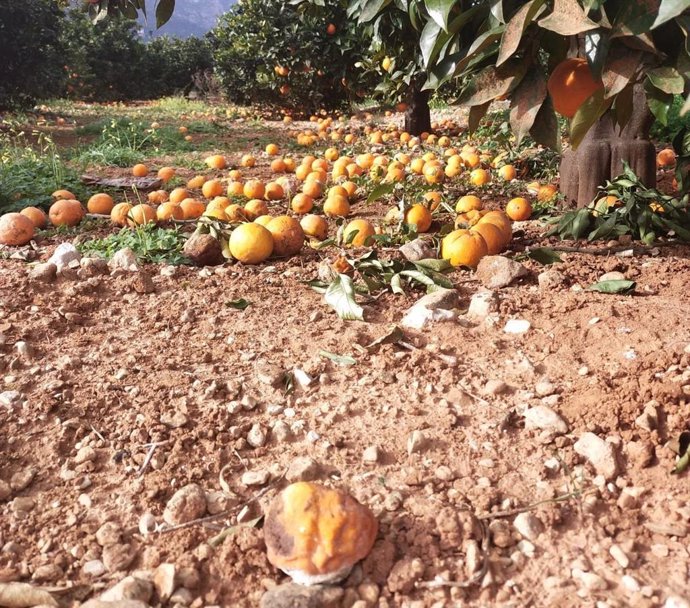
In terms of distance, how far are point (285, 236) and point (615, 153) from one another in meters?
2.35

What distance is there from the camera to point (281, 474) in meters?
1.77

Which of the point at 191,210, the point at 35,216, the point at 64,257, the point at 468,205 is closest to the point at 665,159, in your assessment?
the point at 468,205

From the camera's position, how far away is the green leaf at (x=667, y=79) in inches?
61.2

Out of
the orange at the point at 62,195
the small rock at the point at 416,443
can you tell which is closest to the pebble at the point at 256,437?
the small rock at the point at 416,443

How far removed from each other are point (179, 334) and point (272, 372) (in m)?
0.62

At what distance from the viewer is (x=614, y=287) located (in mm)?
2752

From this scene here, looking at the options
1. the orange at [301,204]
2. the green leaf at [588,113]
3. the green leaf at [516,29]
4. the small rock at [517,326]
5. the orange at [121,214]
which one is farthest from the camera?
the orange at [301,204]

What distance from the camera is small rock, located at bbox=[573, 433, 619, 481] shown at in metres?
1.71

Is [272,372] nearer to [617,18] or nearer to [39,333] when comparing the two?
[39,333]

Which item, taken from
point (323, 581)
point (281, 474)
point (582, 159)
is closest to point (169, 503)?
point (281, 474)

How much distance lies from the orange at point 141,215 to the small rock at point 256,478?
103 inches

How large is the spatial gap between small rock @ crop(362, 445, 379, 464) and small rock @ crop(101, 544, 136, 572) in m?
0.69

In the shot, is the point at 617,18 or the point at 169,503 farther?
the point at 169,503

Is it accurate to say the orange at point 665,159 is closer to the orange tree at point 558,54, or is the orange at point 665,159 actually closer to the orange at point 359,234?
the orange at point 359,234
